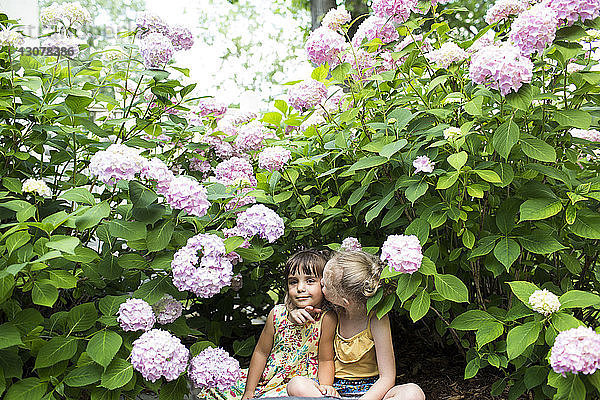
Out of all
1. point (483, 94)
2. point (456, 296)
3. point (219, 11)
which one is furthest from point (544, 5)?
point (219, 11)

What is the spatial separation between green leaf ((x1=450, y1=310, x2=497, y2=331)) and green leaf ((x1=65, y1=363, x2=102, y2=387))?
112 cm

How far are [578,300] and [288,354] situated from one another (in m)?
1.11

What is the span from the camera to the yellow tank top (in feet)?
7.07

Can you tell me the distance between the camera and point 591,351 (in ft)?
4.68

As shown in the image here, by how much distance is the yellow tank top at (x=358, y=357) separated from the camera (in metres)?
2.15

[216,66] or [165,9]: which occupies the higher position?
[165,9]

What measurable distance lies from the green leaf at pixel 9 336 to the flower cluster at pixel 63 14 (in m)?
1.12

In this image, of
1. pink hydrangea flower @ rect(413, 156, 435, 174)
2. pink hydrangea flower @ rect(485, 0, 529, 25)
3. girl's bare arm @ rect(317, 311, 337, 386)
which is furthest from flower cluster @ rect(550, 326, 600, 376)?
pink hydrangea flower @ rect(485, 0, 529, 25)

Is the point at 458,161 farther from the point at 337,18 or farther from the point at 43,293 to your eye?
the point at 43,293

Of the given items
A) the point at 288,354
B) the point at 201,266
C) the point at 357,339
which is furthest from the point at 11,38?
the point at 357,339

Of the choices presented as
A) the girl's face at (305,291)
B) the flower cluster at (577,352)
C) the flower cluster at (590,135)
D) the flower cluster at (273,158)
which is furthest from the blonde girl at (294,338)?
the flower cluster at (590,135)

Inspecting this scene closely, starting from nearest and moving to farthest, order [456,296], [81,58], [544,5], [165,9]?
[544,5] → [456,296] → [81,58] → [165,9]

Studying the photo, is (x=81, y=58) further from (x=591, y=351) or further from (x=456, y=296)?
(x=591, y=351)

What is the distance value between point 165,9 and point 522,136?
7.91 m
